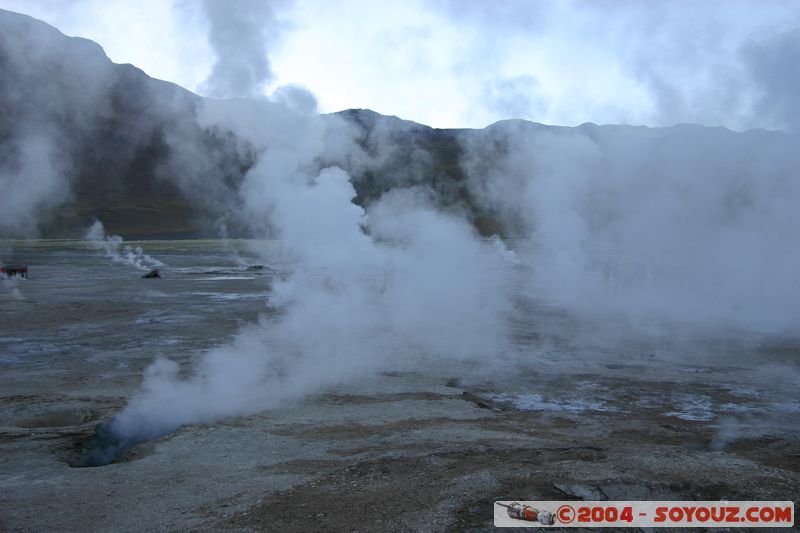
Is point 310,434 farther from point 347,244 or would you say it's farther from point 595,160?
point 595,160

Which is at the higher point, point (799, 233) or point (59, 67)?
point (59, 67)

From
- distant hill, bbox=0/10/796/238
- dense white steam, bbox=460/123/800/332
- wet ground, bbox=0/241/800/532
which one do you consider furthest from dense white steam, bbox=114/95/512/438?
distant hill, bbox=0/10/796/238

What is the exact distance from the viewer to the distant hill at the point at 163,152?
29.1 m

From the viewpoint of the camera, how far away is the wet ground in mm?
5855

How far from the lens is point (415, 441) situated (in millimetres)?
7754

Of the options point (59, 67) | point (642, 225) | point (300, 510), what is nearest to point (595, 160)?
point (642, 225)

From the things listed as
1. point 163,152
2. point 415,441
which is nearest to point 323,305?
point 415,441

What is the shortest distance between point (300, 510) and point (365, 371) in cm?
644

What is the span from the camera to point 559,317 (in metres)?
21.1

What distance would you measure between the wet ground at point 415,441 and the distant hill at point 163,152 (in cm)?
1516

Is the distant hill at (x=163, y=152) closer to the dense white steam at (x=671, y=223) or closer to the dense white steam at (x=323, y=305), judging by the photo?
the dense white steam at (x=671, y=223)

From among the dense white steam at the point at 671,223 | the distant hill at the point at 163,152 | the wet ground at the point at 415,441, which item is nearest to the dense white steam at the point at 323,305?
the wet ground at the point at 415,441

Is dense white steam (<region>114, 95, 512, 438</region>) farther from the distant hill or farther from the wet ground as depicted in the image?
the distant hill

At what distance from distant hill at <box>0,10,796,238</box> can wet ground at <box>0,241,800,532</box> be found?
15.2 m
